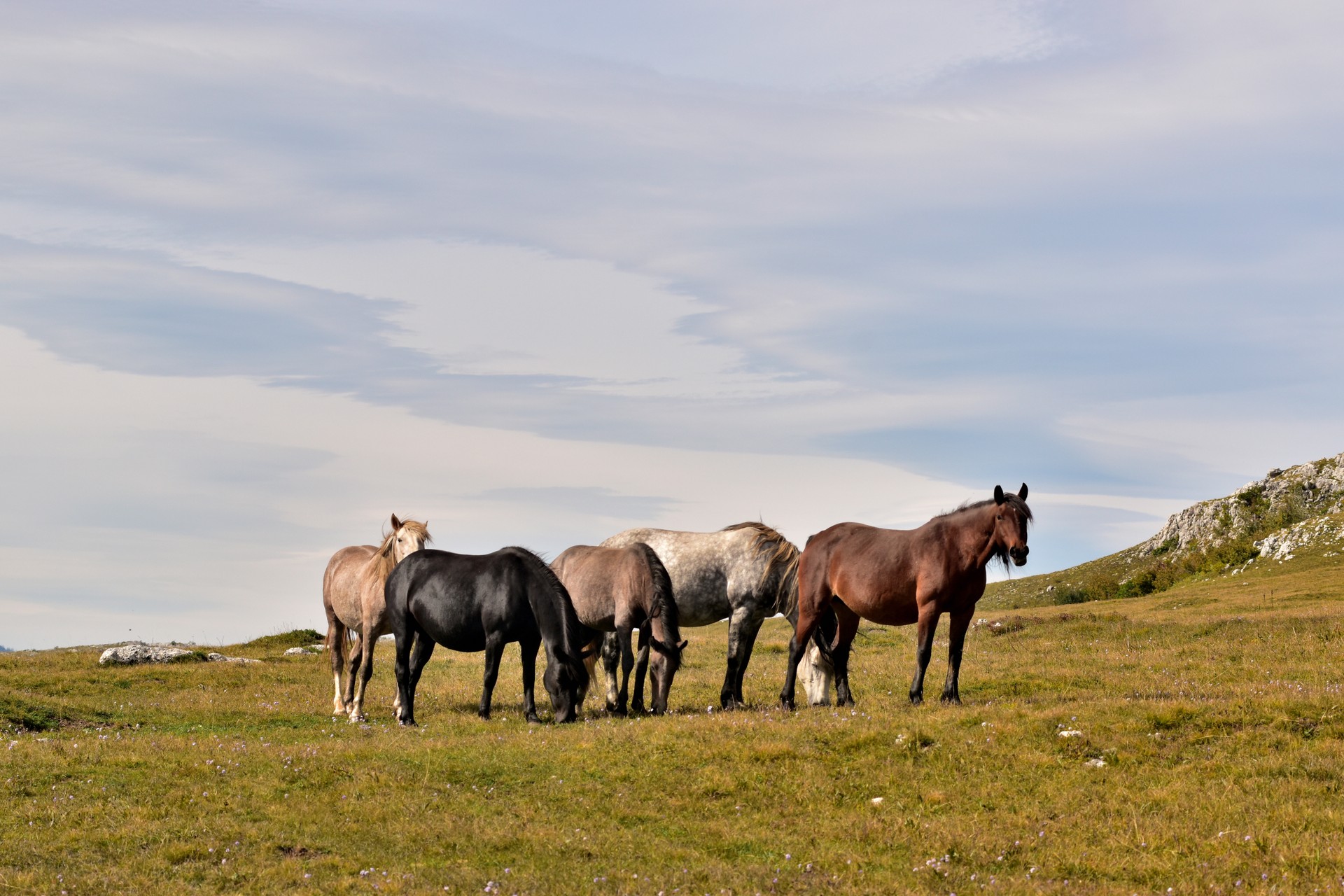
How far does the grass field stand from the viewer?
11297 millimetres

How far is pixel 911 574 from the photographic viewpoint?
18.0m

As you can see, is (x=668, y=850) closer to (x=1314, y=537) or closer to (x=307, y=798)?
(x=307, y=798)

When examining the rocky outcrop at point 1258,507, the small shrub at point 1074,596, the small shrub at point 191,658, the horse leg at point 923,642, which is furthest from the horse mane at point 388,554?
the rocky outcrop at point 1258,507

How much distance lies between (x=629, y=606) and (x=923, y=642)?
16.6 feet

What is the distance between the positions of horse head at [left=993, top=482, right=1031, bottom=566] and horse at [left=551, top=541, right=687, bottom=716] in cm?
564

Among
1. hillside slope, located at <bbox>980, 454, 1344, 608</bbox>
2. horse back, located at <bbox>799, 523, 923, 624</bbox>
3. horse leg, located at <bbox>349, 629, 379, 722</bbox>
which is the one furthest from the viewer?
hillside slope, located at <bbox>980, 454, 1344, 608</bbox>

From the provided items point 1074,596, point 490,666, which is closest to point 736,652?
point 490,666

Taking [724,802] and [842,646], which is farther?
[842,646]

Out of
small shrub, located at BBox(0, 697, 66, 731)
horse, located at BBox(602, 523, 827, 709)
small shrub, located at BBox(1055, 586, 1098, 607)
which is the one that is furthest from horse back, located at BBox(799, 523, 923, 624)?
small shrub, located at BBox(1055, 586, 1098, 607)

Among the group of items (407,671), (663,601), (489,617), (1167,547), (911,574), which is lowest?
(407,671)

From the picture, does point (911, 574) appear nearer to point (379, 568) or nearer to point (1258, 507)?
point (379, 568)

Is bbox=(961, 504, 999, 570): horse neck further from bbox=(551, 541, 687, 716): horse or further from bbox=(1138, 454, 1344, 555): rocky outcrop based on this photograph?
bbox=(1138, 454, 1344, 555): rocky outcrop

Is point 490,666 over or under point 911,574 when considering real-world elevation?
under

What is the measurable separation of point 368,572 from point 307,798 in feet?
29.5
